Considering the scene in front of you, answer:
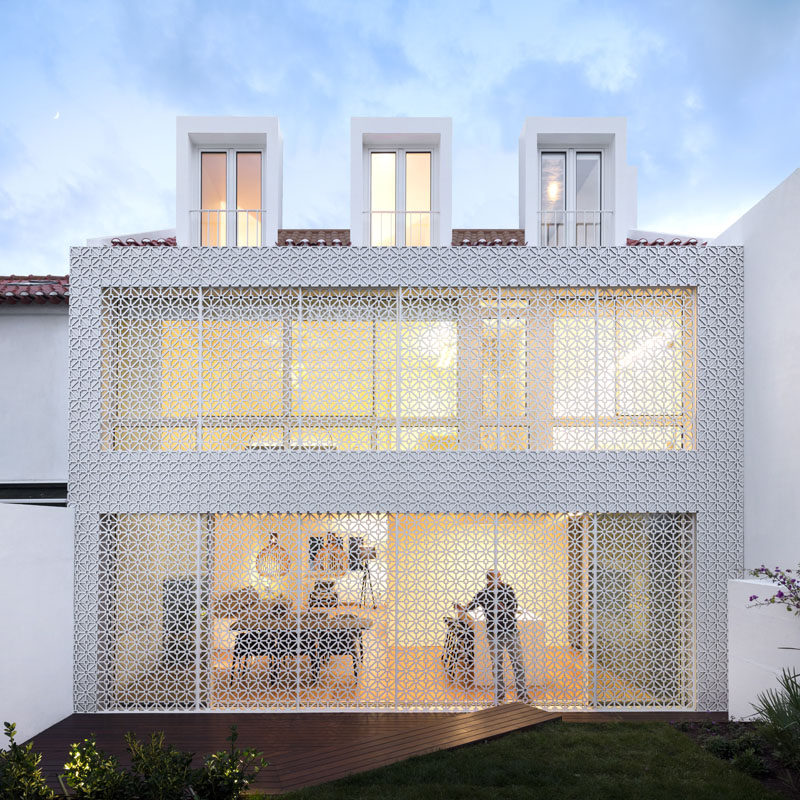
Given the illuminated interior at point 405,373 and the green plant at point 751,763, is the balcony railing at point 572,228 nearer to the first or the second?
the illuminated interior at point 405,373

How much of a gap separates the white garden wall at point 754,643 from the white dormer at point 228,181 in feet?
20.9

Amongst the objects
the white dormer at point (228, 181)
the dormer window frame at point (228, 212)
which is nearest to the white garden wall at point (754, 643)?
the white dormer at point (228, 181)

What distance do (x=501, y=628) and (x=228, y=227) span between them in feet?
19.1

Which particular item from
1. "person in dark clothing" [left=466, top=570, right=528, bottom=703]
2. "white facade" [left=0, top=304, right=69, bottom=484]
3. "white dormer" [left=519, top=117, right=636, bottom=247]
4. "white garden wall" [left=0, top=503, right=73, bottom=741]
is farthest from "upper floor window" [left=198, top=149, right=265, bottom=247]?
"person in dark clothing" [left=466, top=570, right=528, bottom=703]

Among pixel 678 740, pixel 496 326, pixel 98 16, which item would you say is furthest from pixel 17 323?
pixel 98 16

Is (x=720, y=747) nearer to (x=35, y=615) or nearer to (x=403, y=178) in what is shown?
(x=35, y=615)

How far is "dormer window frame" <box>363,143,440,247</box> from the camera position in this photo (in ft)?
25.6

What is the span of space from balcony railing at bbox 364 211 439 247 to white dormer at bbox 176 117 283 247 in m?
1.19

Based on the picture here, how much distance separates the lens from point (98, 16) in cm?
2219

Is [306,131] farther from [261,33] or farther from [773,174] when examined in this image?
[773,174]

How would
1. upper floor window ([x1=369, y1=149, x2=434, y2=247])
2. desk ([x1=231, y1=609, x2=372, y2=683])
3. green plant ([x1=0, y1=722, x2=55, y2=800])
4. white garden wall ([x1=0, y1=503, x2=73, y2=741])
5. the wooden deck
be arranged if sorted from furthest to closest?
upper floor window ([x1=369, y1=149, x2=434, y2=247]), desk ([x1=231, y1=609, x2=372, y2=683]), white garden wall ([x1=0, y1=503, x2=73, y2=741]), the wooden deck, green plant ([x1=0, y1=722, x2=55, y2=800])

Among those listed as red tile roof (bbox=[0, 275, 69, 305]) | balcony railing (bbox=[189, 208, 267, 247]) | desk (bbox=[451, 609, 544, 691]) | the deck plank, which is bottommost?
the deck plank

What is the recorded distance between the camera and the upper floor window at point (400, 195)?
7.87 m

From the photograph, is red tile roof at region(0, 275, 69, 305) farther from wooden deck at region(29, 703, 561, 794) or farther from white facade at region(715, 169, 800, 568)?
white facade at region(715, 169, 800, 568)
